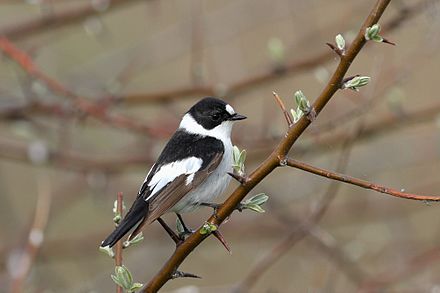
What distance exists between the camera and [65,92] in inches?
171

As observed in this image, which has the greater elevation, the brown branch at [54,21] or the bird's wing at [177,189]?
the brown branch at [54,21]

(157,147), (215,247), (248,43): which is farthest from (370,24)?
(248,43)

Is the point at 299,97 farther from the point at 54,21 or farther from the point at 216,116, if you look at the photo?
the point at 54,21

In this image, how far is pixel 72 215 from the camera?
312 inches

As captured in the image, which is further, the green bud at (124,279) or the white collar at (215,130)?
the white collar at (215,130)

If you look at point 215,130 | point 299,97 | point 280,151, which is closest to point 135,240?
point 280,151

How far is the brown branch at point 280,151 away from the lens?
217cm

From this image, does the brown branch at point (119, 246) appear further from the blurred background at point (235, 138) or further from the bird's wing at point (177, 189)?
the blurred background at point (235, 138)

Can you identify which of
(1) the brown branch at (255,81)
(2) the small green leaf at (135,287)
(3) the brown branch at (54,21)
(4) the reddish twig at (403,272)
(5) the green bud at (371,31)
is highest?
(3) the brown branch at (54,21)

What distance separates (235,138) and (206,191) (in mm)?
1279

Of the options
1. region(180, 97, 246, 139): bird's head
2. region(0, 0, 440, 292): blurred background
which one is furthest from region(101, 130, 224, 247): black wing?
region(0, 0, 440, 292): blurred background

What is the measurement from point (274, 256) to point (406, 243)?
2.37 meters

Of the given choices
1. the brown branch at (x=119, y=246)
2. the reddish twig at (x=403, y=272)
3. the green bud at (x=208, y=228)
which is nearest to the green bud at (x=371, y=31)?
the green bud at (x=208, y=228)

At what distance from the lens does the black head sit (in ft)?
13.6
